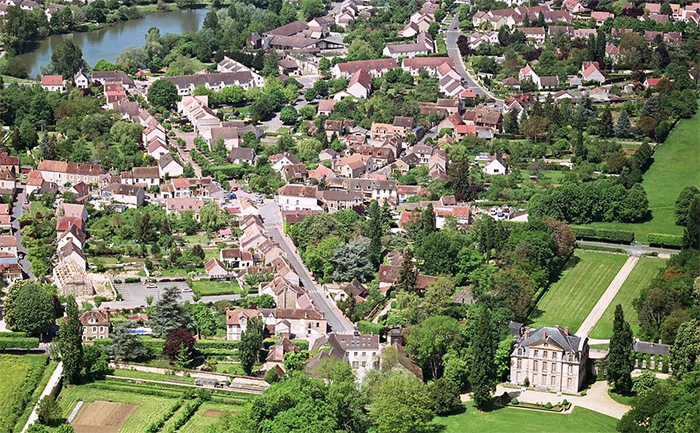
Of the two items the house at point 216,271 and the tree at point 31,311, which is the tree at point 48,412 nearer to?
the tree at point 31,311

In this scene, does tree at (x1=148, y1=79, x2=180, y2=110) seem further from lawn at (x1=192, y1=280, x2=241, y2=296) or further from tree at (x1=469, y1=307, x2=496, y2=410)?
tree at (x1=469, y1=307, x2=496, y2=410)

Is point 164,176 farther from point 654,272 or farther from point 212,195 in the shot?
point 654,272

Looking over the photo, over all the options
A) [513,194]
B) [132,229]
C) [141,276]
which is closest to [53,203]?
[132,229]

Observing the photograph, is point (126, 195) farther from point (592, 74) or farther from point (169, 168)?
point (592, 74)

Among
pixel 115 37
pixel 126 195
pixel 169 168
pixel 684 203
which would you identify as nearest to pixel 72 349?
pixel 126 195

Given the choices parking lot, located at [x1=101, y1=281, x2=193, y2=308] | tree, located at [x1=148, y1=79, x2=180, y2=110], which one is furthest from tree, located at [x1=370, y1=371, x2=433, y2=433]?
tree, located at [x1=148, y1=79, x2=180, y2=110]
